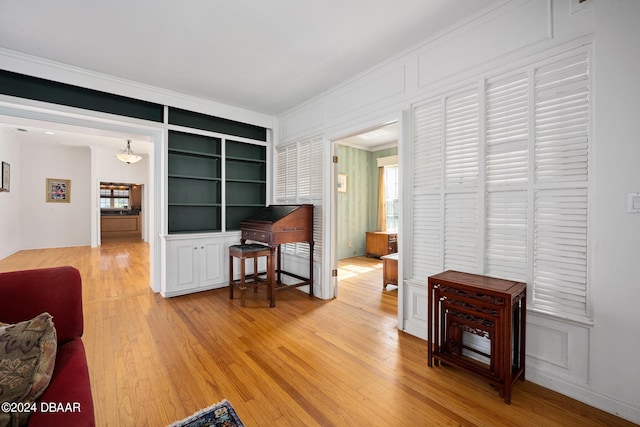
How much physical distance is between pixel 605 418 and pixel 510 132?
1931mm

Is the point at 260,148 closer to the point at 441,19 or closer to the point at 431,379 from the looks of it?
the point at 441,19

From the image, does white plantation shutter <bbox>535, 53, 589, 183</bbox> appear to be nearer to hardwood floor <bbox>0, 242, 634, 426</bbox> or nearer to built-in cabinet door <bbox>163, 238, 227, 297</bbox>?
hardwood floor <bbox>0, 242, 634, 426</bbox>

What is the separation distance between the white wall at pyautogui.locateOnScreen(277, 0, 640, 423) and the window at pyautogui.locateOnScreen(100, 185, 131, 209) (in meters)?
13.7

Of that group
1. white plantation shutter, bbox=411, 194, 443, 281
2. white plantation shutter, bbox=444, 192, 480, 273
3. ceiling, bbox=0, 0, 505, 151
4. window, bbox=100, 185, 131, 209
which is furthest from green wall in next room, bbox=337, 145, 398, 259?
window, bbox=100, 185, 131, 209

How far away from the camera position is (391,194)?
7449mm

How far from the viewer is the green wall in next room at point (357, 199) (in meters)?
6.98

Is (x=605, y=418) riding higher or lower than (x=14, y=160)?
lower

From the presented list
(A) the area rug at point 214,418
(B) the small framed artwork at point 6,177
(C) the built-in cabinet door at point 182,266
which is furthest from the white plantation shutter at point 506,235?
(B) the small framed artwork at point 6,177

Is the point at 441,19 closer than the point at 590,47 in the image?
No

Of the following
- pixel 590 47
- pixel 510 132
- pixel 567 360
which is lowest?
pixel 567 360

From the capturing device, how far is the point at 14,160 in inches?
282

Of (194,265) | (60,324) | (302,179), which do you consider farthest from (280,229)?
(60,324)

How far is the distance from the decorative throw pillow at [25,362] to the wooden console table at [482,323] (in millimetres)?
2248

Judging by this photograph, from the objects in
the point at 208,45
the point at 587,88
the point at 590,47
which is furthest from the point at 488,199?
the point at 208,45
